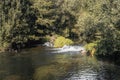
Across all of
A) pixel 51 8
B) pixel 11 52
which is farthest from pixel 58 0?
pixel 11 52

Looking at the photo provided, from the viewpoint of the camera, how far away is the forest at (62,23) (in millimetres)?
50344

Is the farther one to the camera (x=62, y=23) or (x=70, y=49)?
(x=62, y=23)

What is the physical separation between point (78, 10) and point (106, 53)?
35.6m

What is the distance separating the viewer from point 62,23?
295ft

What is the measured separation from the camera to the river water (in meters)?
47.5

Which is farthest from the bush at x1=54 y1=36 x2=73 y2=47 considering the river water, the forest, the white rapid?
the river water

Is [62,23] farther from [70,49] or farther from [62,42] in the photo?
[70,49]

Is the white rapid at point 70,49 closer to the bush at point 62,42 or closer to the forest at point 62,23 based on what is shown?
the bush at point 62,42

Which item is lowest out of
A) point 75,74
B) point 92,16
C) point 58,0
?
point 75,74

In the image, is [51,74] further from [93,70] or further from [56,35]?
[56,35]

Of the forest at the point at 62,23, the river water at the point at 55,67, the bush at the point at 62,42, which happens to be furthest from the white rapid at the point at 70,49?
the river water at the point at 55,67

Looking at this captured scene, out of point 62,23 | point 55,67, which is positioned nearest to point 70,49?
point 62,23

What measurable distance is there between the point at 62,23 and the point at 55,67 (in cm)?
3713

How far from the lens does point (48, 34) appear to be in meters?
89.1
